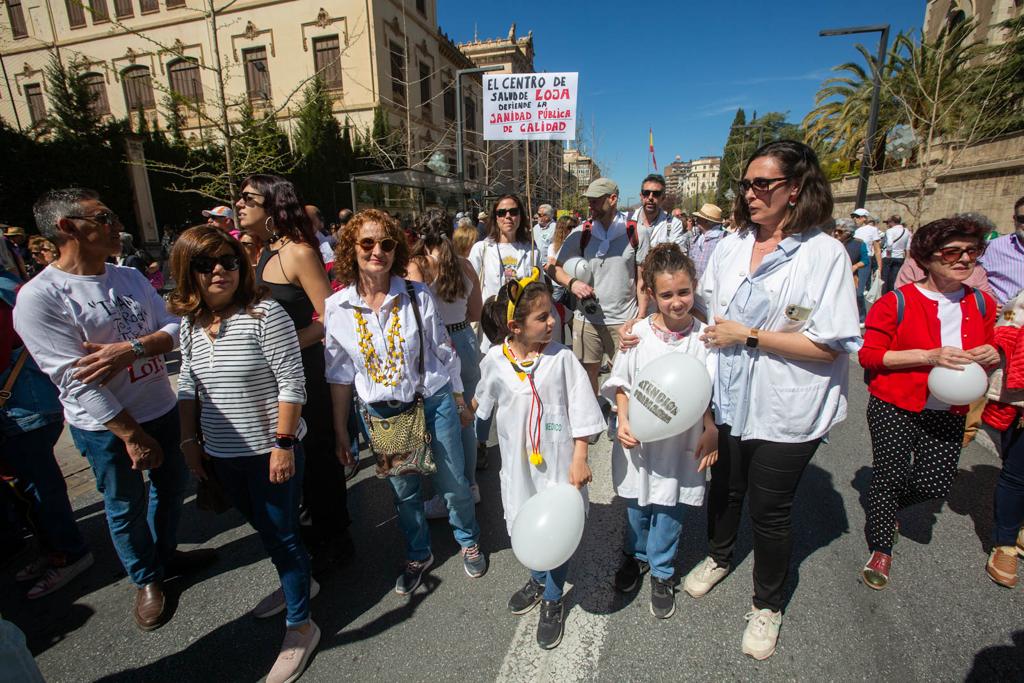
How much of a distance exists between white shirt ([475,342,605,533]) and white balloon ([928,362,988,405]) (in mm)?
1627

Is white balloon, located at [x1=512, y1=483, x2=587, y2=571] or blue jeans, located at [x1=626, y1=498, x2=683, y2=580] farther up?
white balloon, located at [x1=512, y1=483, x2=587, y2=571]

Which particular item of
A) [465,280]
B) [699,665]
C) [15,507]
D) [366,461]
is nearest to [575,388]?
[699,665]

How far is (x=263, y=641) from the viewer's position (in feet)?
7.54

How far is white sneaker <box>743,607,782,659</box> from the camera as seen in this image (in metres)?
2.08

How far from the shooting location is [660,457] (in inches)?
88.4

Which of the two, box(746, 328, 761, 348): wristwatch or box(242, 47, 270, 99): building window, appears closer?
box(746, 328, 761, 348): wristwatch

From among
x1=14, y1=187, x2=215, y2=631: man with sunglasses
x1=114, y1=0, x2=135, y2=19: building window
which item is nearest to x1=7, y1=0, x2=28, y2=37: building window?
x1=114, y1=0, x2=135, y2=19: building window

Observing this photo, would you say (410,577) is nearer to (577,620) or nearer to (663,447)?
(577,620)

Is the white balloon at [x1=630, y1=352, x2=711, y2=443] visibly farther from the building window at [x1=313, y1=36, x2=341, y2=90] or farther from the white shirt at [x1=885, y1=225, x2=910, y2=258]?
the building window at [x1=313, y1=36, x2=341, y2=90]

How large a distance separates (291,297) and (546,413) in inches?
58.0

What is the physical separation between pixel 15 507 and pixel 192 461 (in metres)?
1.65

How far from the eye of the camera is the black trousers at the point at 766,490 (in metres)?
2.07

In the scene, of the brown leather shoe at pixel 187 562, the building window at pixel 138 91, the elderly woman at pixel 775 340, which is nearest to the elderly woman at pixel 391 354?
the brown leather shoe at pixel 187 562

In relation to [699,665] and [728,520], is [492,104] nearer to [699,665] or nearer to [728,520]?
[728,520]
